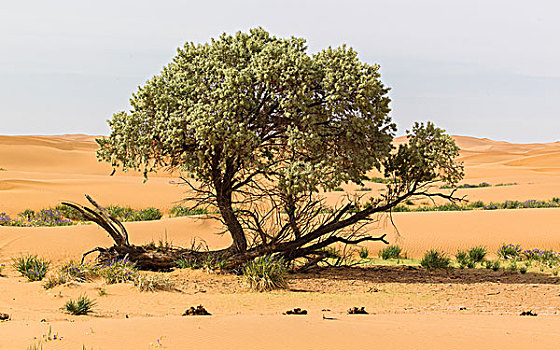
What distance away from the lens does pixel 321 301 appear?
10.6m

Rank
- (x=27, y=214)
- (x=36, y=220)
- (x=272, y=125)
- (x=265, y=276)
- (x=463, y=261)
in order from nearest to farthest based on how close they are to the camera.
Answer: (x=265, y=276) < (x=272, y=125) < (x=463, y=261) < (x=36, y=220) < (x=27, y=214)

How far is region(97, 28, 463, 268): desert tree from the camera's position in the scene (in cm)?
1170

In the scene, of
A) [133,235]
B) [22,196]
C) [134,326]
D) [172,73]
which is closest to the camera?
[134,326]

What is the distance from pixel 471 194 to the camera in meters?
32.6

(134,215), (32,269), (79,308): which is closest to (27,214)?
(134,215)

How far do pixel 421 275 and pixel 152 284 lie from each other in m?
6.61

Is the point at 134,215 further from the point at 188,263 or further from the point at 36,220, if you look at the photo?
the point at 188,263

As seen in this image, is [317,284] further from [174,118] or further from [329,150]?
[174,118]

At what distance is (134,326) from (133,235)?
1203 cm

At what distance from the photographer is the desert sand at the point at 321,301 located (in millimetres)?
6684

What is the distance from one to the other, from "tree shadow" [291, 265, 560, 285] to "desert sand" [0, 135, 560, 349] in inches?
1.1

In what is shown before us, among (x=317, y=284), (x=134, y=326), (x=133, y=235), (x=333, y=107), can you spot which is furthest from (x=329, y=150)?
(x=133, y=235)

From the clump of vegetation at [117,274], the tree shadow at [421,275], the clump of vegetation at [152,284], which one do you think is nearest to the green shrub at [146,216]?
the clump of vegetation at [117,274]

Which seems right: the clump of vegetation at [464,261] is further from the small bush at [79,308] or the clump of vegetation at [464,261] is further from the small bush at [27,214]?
the small bush at [27,214]
